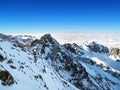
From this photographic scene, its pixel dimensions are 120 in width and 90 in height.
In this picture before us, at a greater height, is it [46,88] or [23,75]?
[23,75]

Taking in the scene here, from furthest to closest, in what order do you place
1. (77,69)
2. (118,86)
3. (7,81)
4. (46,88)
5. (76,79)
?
(118,86) → (77,69) → (76,79) → (46,88) → (7,81)

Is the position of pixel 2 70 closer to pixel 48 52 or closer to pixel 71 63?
pixel 48 52


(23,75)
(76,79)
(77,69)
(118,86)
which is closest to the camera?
(23,75)

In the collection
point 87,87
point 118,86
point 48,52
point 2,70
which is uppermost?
point 2,70

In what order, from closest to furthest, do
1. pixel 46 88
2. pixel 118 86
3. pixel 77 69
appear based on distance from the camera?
pixel 46 88 < pixel 77 69 < pixel 118 86

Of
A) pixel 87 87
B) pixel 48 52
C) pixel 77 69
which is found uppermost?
pixel 48 52

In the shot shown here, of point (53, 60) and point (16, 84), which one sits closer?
point (16, 84)

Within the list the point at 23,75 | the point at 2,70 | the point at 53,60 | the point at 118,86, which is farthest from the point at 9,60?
the point at 118,86

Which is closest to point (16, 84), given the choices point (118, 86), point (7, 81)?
point (7, 81)

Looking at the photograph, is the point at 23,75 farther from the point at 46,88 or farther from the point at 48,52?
the point at 48,52
